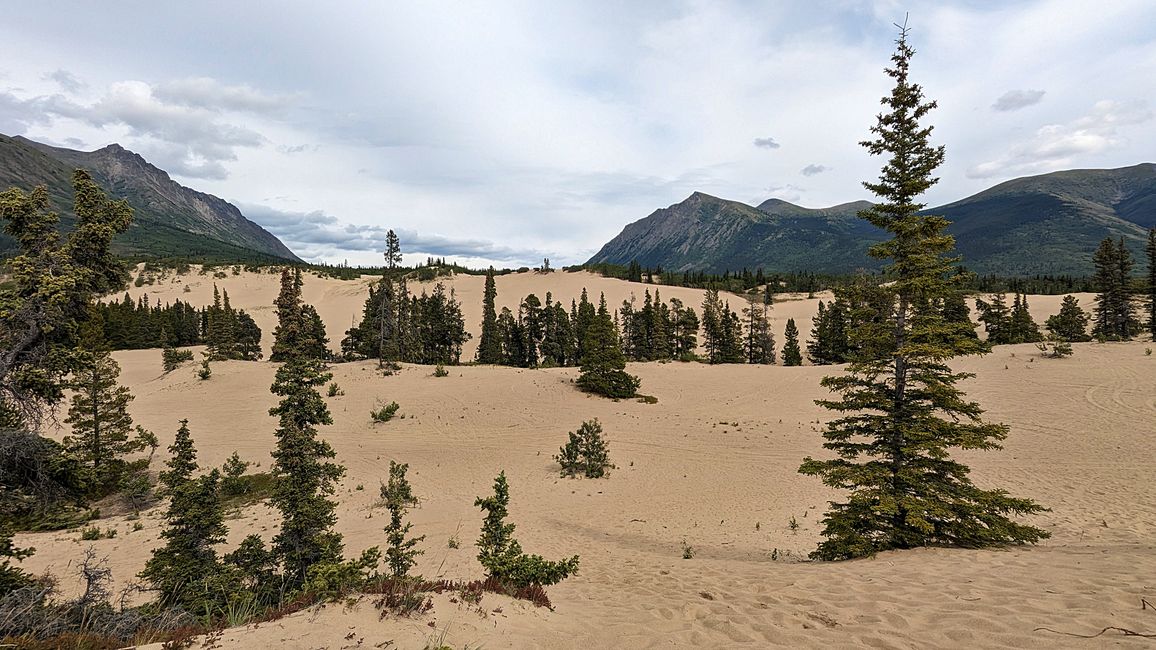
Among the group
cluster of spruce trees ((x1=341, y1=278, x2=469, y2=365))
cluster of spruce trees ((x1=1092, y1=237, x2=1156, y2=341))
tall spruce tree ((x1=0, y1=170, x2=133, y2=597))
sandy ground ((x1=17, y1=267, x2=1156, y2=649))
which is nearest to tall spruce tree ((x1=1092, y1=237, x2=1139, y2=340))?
cluster of spruce trees ((x1=1092, y1=237, x2=1156, y2=341))

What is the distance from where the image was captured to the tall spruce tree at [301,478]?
33.2ft

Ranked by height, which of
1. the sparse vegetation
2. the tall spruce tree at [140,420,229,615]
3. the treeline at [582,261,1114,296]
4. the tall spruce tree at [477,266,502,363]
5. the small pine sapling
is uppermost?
the treeline at [582,261,1114,296]

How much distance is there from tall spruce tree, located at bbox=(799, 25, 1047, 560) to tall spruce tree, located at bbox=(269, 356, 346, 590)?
10.9 metres

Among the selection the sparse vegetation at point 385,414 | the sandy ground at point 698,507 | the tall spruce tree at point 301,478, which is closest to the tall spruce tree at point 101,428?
the sandy ground at point 698,507

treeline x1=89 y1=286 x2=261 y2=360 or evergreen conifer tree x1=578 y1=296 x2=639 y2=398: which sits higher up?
treeline x1=89 y1=286 x2=261 y2=360

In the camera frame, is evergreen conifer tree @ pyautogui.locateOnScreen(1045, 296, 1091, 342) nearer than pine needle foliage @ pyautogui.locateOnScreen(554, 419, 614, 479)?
No

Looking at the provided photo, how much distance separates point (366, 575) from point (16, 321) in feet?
20.2

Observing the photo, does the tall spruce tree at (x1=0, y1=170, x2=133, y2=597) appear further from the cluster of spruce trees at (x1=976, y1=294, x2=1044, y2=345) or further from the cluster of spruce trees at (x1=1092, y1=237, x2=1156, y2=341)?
the cluster of spruce trees at (x1=1092, y1=237, x2=1156, y2=341)

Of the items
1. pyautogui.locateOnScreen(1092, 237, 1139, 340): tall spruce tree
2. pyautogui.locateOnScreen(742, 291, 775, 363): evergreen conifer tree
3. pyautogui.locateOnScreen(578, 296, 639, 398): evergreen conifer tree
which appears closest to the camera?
pyautogui.locateOnScreen(578, 296, 639, 398): evergreen conifer tree

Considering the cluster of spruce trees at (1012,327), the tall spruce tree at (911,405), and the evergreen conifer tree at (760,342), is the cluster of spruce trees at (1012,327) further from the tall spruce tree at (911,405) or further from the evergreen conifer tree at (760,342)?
the tall spruce tree at (911,405)

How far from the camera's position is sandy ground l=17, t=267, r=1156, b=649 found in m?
6.05

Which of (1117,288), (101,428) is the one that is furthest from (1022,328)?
(101,428)

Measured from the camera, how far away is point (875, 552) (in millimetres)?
9711

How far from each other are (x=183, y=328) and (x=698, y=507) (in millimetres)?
81760
